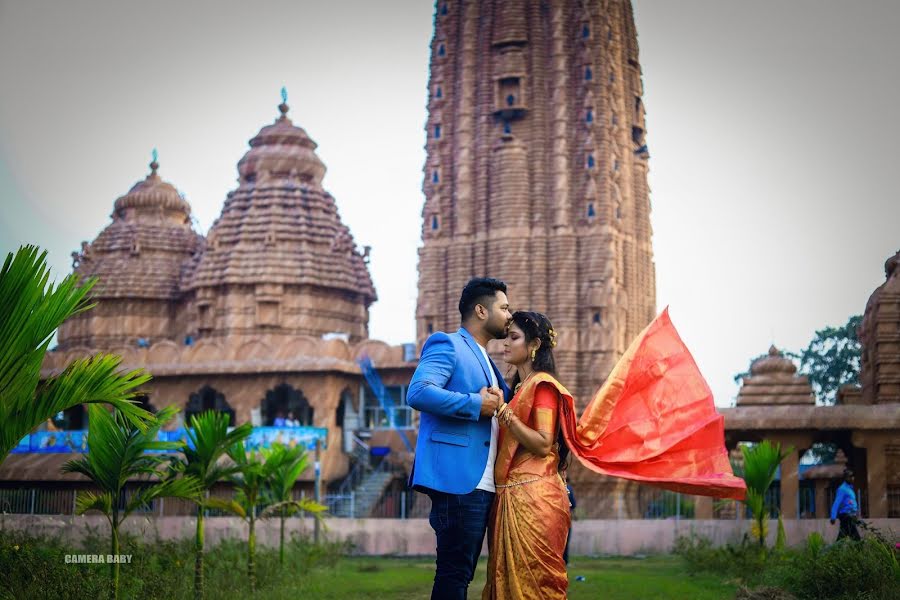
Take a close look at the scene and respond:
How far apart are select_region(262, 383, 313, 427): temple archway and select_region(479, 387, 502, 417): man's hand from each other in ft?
115

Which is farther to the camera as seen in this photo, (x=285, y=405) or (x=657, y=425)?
(x=285, y=405)

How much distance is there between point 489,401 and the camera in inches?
252

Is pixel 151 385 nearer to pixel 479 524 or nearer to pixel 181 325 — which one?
pixel 181 325

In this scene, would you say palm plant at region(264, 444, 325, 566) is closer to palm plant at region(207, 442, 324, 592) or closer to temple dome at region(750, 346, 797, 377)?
palm plant at region(207, 442, 324, 592)

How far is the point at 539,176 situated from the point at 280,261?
35.5 ft

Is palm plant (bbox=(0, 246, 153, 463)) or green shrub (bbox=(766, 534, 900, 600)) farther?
green shrub (bbox=(766, 534, 900, 600))

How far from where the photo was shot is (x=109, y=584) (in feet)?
30.9

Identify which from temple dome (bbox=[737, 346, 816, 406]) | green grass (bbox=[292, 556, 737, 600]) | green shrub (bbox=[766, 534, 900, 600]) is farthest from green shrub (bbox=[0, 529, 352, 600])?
temple dome (bbox=[737, 346, 816, 406])

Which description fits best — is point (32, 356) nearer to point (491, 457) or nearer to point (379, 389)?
point (491, 457)

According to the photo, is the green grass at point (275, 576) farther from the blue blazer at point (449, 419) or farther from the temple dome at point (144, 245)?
the temple dome at point (144, 245)

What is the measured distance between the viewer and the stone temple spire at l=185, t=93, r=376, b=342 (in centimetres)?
4559

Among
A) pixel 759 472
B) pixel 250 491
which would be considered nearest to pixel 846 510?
pixel 759 472

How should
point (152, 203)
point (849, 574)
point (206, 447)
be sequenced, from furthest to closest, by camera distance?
point (152, 203)
point (206, 447)
point (849, 574)

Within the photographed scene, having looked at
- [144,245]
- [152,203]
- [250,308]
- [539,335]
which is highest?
[152,203]
